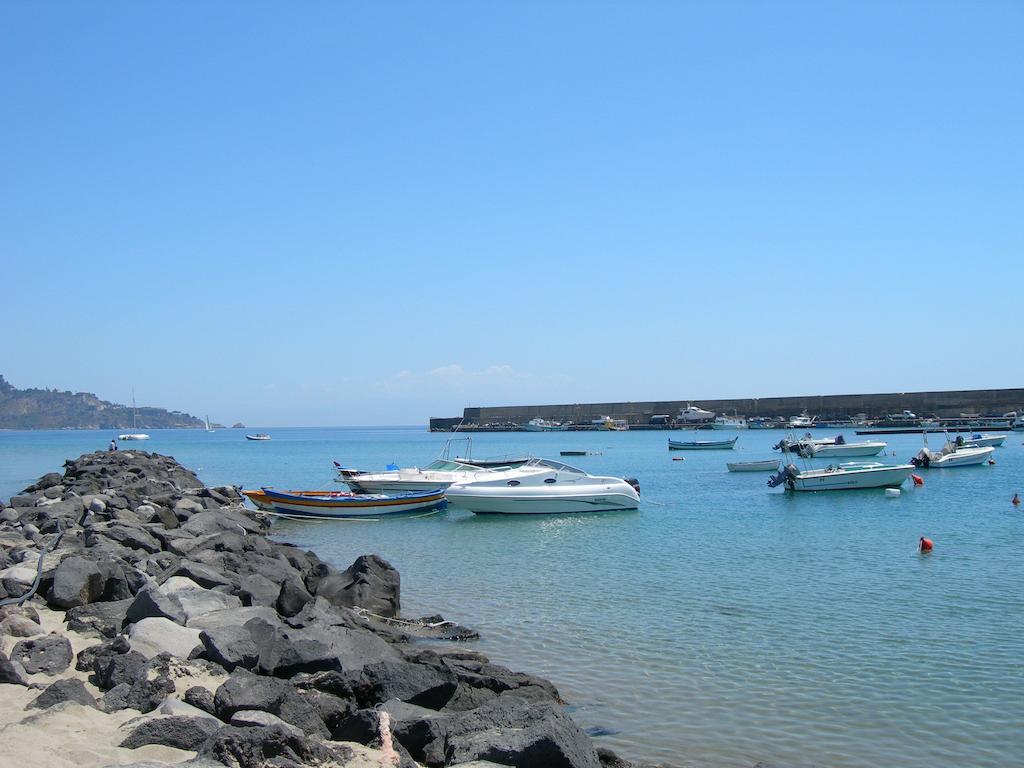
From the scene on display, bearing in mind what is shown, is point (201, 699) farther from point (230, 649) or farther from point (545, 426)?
point (545, 426)

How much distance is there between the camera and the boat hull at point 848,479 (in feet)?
113

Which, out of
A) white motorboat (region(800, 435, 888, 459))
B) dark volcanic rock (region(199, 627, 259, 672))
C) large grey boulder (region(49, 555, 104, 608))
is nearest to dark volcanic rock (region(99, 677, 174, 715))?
dark volcanic rock (region(199, 627, 259, 672))

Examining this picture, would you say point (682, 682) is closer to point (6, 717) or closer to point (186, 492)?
point (6, 717)

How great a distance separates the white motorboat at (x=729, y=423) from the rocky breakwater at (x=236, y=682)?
102 metres

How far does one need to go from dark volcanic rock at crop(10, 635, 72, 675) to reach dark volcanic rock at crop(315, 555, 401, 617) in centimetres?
543

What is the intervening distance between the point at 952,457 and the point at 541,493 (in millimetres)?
27902

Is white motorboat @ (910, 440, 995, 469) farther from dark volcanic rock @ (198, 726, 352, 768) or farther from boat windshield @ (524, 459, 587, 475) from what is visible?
dark volcanic rock @ (198, 726, 352, 768)

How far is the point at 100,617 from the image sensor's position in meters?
9.75

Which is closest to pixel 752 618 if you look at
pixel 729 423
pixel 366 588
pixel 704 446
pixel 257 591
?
pixel 366 588

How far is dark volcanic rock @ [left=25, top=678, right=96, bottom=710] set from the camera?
6.63 m

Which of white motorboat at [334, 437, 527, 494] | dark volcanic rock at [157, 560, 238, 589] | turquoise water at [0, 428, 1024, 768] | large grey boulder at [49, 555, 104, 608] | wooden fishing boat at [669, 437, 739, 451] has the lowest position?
turquoise water at [0, 428, 1024, 768]

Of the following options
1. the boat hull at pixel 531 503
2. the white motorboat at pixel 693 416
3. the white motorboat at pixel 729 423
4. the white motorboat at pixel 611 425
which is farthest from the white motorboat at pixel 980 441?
the white motorboat at pixel 611 425

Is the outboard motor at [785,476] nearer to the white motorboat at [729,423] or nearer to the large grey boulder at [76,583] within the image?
the large grey boulder at [76,583]

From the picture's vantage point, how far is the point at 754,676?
1036 cm
